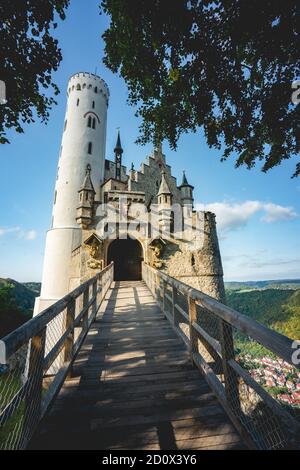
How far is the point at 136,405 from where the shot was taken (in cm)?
260

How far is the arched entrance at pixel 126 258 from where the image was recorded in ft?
61.0

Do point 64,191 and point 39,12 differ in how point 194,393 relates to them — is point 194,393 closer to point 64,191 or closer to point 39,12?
point 39,12

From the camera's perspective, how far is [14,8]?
4535mm

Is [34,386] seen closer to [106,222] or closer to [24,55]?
[24,55]

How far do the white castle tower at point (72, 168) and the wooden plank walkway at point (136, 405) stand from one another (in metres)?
16.1

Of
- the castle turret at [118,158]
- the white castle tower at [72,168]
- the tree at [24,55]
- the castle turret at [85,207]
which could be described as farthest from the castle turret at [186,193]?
the tree at [24,55]

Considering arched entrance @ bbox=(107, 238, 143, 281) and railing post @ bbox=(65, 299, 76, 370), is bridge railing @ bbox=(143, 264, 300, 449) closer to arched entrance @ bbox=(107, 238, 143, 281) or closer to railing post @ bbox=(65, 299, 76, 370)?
railing post @ bbox=(65, 299, 76, 370)

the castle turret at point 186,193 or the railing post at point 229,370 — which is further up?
the castle turret at point 186,193

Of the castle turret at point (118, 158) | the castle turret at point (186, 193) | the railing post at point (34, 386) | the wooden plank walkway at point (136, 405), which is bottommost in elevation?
the wooden plank walkway at point (136, 405)

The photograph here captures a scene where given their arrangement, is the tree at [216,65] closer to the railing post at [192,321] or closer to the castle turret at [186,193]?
the railing post at [192,321]

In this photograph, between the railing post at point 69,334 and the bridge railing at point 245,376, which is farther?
the railing post at point 69,334

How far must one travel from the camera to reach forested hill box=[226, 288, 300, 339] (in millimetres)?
47631

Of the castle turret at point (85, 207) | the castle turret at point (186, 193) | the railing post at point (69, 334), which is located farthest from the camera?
the castle turret at point (186, 193)
